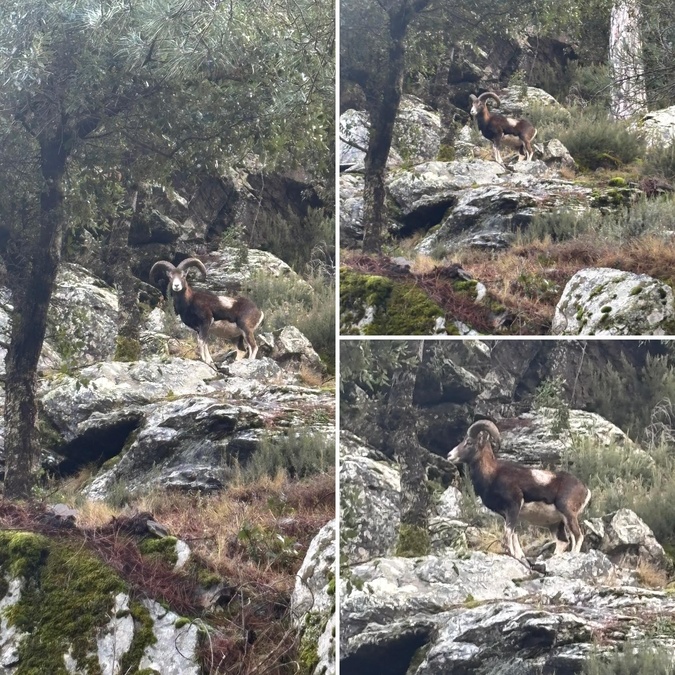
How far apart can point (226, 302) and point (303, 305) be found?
53 cm

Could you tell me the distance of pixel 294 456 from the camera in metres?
6.24

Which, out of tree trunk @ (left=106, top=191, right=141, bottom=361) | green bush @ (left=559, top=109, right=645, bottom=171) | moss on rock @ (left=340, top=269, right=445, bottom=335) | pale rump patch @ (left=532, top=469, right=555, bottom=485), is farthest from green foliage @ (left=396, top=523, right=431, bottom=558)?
green bush @ (left=559, top=109, right=645, bottom=171)

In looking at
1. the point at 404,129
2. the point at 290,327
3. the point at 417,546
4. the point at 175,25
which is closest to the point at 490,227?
the point at 404,129

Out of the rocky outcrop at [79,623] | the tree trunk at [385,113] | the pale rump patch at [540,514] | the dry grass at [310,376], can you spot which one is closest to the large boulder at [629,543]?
the pale rump patch at [540,514]

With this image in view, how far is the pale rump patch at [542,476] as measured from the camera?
599 centimetres

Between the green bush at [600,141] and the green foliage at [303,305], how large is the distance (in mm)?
1800

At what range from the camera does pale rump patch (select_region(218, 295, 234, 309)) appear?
6.58 metres

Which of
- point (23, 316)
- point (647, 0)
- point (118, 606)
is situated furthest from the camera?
point (23, 316)

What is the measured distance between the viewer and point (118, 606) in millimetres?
5746

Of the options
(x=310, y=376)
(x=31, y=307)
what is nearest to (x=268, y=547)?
(x=310, y=376)

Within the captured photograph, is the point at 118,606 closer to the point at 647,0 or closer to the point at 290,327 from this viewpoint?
the point at 290,327

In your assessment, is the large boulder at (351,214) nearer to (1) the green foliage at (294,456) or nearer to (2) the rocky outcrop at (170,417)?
(2) the rocky outcrop at (170,417)

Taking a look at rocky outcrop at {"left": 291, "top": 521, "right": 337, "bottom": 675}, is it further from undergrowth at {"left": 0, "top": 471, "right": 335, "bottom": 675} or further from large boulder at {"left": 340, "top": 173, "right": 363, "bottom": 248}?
large boulder at {"left": 340, "top": 173, "right": 363, "bottom": 248}

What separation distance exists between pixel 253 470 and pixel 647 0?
3958 millimetres
